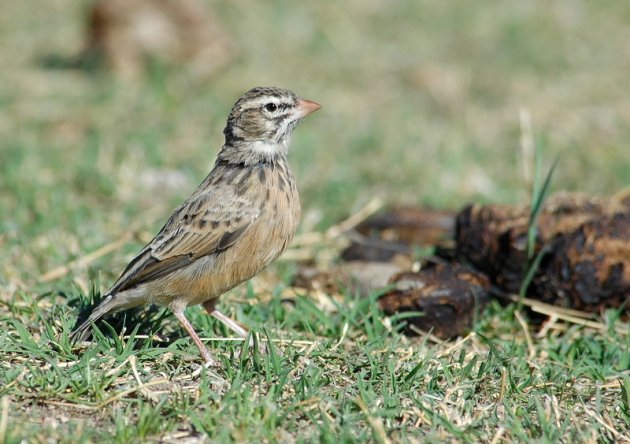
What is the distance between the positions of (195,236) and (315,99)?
613 centimetres

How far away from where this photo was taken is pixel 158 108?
34.4 ft

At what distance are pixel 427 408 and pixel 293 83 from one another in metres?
7.58

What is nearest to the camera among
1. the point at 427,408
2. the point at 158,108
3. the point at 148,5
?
the point at 427,408

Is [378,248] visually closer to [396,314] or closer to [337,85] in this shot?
[396,314]

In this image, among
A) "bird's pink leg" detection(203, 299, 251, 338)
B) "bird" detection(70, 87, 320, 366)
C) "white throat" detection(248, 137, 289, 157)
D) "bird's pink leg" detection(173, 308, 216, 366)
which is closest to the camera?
"bird's pink leg" detection(173, 308, 216, 366)

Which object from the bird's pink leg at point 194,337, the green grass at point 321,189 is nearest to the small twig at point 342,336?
the green grass at point 321,189

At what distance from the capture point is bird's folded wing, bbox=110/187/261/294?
5277 millimetres

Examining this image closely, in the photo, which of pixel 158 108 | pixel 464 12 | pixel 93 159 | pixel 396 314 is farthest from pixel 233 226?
pixel 464 12

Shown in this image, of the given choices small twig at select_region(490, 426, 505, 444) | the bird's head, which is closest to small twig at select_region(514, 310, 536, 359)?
small twig at select_region(490, 426, 505, 444)

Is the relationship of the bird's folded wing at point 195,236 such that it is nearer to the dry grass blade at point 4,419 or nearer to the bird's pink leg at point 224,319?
the bird's pink leg at point 224,319

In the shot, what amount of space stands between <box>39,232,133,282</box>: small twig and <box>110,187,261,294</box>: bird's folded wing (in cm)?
135

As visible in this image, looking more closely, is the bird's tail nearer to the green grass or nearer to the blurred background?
the green grass

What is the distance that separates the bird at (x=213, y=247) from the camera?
5.23 metres

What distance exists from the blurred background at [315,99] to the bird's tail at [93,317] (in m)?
1.58
